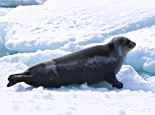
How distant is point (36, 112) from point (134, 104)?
1.09 meters

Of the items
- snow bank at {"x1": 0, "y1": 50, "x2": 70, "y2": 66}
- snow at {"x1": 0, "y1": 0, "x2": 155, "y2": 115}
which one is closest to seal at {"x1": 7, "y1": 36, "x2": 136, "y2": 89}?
snow at {"x1": 0, "y1": 0, "x2": 155, "y2": 115}

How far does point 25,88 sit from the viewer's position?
3.38m

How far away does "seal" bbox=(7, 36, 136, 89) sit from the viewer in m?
3.48

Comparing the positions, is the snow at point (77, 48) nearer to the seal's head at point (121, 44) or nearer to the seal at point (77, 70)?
the seal at point (77, 70)

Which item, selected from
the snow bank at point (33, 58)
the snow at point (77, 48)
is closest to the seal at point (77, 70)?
the snow at point (77, 48)

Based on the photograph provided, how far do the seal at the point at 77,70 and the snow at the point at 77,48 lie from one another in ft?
0.40

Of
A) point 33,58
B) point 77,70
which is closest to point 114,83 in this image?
point 77,70

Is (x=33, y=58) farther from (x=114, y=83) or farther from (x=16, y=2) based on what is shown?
(x=16, y=2)

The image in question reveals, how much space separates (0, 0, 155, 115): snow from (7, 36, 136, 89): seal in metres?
0.12

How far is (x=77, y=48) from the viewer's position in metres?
6.19

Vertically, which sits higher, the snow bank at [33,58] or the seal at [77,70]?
the seal at [77,70]

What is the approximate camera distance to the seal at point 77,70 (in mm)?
3479

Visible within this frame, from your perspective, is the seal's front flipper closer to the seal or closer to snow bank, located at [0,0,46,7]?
the seal

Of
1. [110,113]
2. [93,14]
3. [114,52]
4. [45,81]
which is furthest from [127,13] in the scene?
[110,113]
